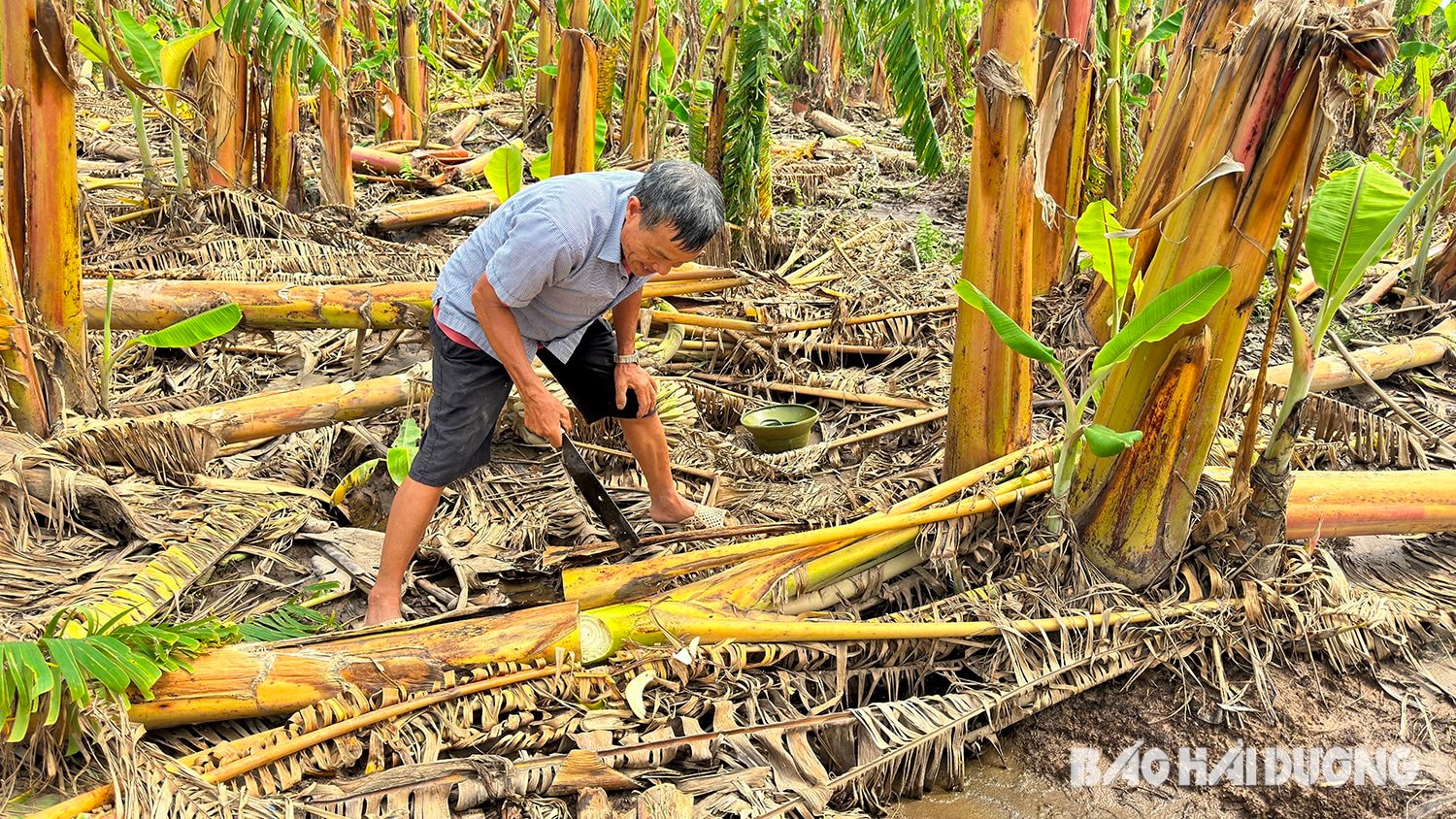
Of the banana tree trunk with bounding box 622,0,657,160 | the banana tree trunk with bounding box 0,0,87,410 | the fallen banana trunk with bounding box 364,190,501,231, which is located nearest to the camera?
the banana tree trunk with bounding box 0,0,87,410

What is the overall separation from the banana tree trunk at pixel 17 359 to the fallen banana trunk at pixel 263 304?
2.49ft

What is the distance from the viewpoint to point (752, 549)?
2590 mm

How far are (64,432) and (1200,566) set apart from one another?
3088 millimetres

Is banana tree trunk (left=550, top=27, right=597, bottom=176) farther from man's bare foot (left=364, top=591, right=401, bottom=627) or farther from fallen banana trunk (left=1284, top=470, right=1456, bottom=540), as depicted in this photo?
fallen banana trunk (left=1284, top=470, right=1456, bottom=540)

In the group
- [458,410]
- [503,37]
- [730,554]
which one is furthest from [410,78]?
[730,554]

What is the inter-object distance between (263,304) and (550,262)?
1852 mm

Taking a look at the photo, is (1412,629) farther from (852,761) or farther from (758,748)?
(758,748)

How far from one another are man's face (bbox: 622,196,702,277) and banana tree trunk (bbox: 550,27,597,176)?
97.2 inches

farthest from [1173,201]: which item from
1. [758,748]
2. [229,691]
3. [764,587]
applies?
[229,691]

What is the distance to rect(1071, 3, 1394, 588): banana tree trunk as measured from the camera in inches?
80.2

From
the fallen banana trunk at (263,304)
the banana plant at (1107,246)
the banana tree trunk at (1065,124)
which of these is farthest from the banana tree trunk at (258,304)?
the banana plant at (1107,246)

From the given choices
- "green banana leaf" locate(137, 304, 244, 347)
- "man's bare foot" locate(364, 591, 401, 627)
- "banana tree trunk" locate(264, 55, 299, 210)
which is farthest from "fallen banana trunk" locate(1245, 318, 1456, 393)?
"banana tree trunk" locate(264, 55, 299, 210)

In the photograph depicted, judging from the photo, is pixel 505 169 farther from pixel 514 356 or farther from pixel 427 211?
pixel 427 211

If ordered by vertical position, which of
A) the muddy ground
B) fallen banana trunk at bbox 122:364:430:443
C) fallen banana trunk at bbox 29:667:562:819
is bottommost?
the muddy ground
